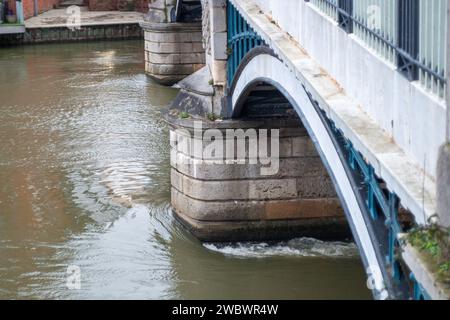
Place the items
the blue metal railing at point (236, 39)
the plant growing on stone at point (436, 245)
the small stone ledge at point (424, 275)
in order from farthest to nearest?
the blue metal railing at point (236, 39)
the plant growing on stone at point (436, 245)
the small stone ledge at point (424, 275)

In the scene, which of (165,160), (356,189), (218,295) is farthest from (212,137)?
(356,189)

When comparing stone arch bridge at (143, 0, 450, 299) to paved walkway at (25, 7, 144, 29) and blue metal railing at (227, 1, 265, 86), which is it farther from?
paved walkway at (25, 7, 144, 29)

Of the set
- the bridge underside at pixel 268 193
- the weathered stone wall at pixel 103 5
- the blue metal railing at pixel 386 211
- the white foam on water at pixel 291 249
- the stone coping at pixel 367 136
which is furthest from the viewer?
the weathered stone wall at pixel 103 5

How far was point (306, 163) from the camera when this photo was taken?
45.1ft

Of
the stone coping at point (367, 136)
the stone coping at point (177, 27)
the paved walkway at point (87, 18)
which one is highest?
the stone coping at point (367, 136)

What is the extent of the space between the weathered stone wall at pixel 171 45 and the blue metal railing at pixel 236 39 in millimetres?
11949

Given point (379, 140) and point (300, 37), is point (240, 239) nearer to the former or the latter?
point (300, 37)

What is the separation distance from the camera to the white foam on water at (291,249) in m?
13.4

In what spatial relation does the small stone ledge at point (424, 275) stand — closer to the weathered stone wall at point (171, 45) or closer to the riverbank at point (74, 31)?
the weathered stone wall at point (171, 45)

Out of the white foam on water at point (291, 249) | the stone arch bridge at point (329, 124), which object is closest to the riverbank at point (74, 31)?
the stone arch bridge at point (329, 124)

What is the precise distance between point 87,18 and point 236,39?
22.8 metres

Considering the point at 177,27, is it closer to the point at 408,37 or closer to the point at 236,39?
the point at 236,39
